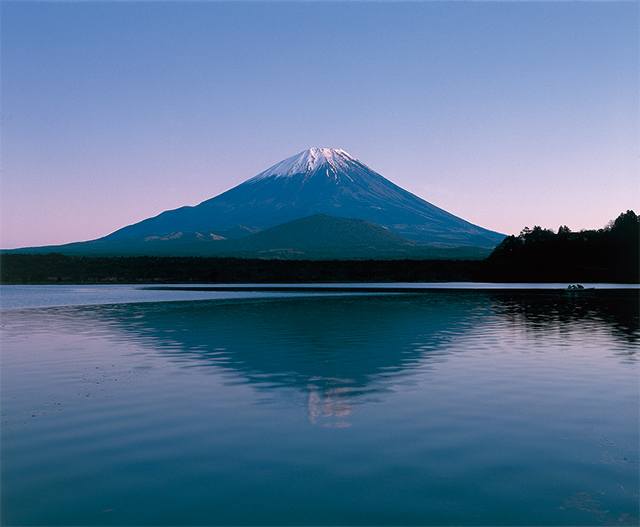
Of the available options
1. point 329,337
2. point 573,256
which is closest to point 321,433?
point 329,337

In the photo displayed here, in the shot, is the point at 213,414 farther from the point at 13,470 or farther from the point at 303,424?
the point at 13,470

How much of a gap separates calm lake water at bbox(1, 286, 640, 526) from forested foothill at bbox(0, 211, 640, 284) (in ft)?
347

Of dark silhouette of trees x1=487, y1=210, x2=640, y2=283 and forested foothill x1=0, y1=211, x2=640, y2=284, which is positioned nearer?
dark silhouette of trees x1=487, y1=210, x2=640, y2=283

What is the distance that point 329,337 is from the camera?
2841 centimetres

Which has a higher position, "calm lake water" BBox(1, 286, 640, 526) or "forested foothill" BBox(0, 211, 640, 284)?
"forested foothill" BBox(0, 211, 640, 284)

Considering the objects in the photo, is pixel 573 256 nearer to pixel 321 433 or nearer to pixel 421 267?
pixel 421 267

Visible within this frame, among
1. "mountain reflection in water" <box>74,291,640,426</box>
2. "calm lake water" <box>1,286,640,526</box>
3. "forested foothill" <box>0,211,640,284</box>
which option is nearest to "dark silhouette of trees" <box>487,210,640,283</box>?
"forested foothill" <box>0,211,640,284</box>

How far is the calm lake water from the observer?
26.7 feet

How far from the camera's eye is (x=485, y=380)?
1728 cm

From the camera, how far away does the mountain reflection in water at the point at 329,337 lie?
17344mm

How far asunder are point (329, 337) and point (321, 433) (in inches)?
662

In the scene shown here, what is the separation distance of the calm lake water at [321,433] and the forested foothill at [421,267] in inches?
4169

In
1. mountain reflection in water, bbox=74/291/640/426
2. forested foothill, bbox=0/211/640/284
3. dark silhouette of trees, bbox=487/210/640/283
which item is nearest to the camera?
mountain reflection in water, bbox=74/291/640/426

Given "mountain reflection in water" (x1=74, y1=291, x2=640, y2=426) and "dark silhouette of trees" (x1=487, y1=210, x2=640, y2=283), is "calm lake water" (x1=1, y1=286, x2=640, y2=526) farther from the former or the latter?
"dark silhouette of trees" (x1=487, y1=210, x2=640, y2=283)
